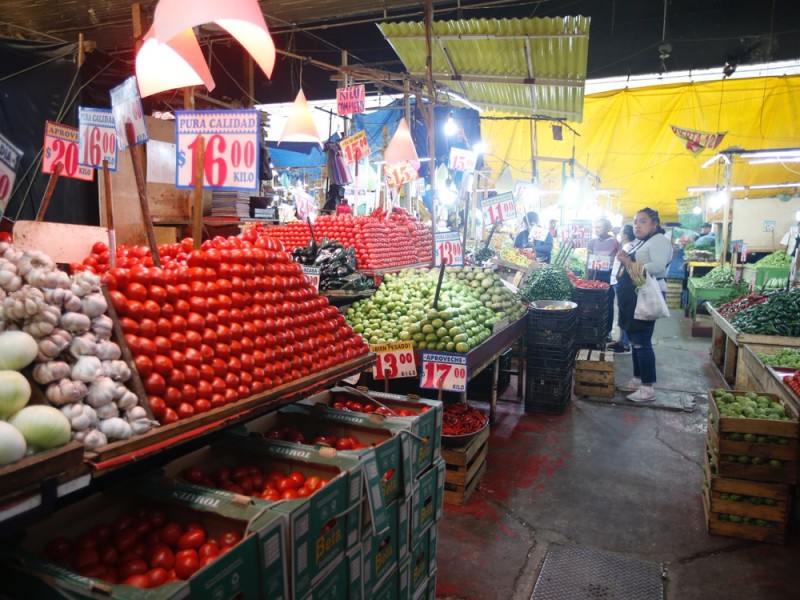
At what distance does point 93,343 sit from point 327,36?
11.1 meters

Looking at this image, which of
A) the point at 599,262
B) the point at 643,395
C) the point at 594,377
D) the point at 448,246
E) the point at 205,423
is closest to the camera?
the point at 205,423

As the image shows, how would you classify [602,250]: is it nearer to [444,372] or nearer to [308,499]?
[444,372]

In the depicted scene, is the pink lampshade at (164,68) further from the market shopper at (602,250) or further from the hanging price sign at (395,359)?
the market shopper at (602,250)

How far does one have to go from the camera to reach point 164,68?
3592 mm

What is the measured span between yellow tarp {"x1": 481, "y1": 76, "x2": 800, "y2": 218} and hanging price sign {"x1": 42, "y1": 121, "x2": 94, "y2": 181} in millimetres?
13377

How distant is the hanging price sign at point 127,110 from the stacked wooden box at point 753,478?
4672mm

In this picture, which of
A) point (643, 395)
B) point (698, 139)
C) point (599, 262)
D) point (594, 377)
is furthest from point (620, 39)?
point (643, 395)

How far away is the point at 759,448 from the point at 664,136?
12920 millimetres

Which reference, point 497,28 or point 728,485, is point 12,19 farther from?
point 728,485

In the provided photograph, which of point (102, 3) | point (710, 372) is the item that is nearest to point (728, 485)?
point (710, 372)

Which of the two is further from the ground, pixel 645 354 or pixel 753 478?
pixel 645 354

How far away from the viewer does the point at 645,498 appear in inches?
183

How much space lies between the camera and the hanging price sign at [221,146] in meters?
3.39

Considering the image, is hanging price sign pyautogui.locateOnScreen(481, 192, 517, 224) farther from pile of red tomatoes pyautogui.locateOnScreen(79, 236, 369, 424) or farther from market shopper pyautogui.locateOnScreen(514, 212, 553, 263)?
market shopper pyautogui.locateOnScreen(514, 212, 553, 263)
